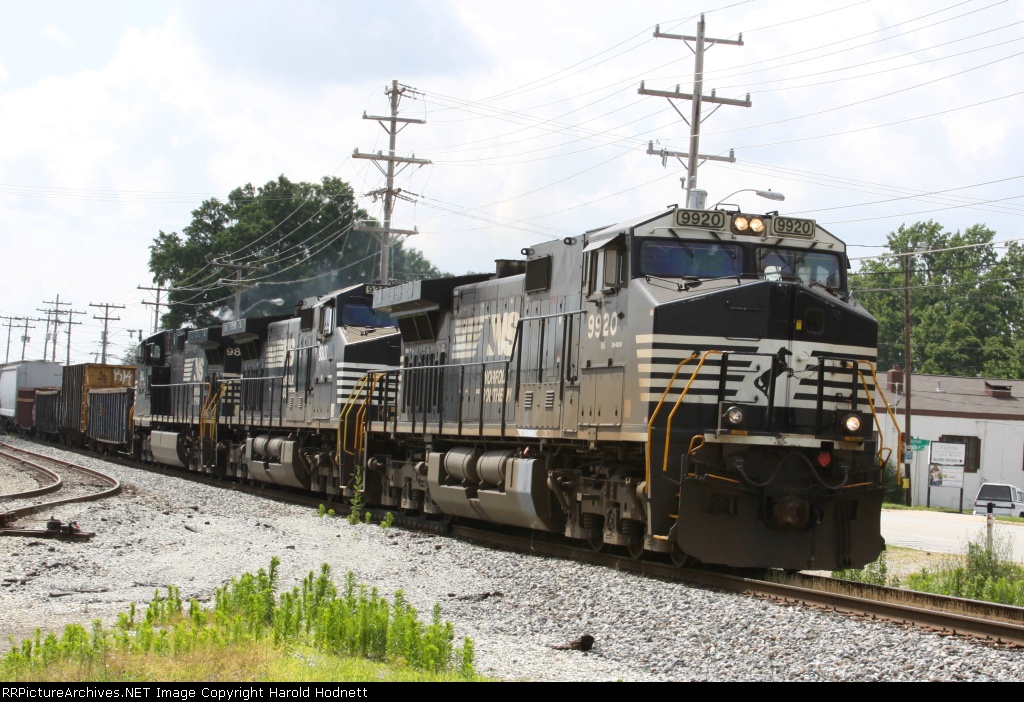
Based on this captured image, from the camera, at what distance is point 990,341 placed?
73.5m

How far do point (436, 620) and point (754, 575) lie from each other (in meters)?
5.71

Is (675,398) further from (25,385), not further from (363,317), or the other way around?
(25,385)

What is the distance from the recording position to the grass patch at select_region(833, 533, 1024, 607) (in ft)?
38.7

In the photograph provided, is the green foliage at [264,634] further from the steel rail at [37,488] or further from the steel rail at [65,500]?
the steel rail at [37,488]

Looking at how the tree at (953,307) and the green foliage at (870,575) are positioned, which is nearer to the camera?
the green foliage at (870,575)

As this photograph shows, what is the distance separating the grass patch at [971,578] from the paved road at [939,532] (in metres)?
1.54

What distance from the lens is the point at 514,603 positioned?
10477 millimetres

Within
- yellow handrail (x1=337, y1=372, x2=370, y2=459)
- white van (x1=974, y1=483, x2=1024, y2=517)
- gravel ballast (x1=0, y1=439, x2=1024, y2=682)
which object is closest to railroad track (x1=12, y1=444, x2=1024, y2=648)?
gravel ballast (x1=0, y1=439, x2=1024, y2=682)

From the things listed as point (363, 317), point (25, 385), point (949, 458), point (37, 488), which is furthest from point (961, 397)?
point (25, 385)

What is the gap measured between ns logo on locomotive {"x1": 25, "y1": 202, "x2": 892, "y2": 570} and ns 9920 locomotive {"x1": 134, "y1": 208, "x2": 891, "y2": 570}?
0.07ft

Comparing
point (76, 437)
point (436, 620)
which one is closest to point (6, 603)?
point (436, 620)

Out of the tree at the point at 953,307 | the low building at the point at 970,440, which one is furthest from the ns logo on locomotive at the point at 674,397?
the tree at the point at 953,307

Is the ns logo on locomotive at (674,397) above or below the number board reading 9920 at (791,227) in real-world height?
below

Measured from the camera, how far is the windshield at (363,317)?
2159 centimetres
